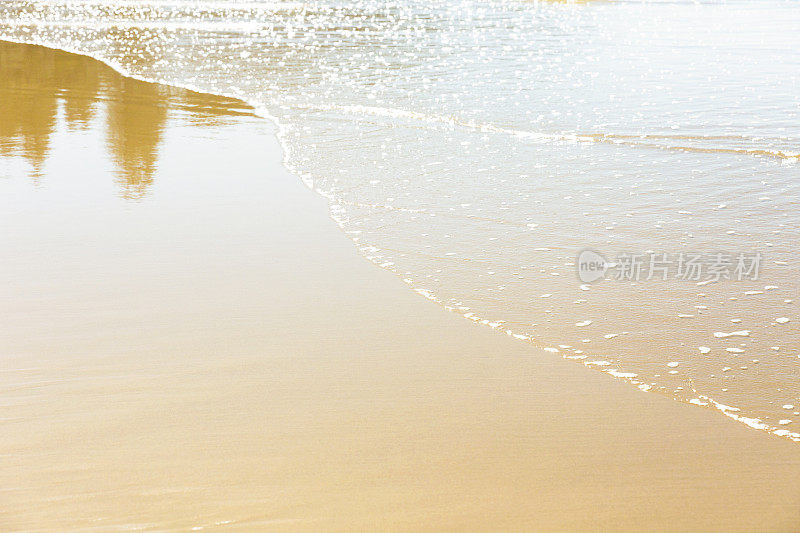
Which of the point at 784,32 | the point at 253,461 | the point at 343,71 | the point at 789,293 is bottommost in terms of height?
the point at 253,461

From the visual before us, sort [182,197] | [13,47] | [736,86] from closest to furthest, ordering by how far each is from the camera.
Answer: [182,197] < [736,86] < [13,47]

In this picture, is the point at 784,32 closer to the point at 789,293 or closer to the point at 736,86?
the point at 736,86

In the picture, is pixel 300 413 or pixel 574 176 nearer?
pixel 300 413

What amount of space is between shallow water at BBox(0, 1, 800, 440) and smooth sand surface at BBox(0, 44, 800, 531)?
1.32 feet

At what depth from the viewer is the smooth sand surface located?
117 inches

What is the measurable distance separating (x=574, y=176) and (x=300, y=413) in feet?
15.7

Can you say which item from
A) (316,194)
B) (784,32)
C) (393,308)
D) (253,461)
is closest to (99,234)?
(316,194)

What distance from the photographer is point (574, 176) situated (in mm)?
7648

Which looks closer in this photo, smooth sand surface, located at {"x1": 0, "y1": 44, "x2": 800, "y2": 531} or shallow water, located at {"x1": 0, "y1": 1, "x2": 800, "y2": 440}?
smooth sand surface, located at {"x1": 0, "y1": 44, "x2": 800, "y2": 531}

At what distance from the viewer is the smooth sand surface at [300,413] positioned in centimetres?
298

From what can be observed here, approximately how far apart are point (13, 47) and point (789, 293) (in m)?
19.9

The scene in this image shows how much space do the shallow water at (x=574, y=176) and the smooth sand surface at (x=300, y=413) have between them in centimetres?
40

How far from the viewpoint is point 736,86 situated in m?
12.5

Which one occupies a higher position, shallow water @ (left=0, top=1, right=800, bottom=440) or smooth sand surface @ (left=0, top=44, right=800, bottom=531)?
shallow water @ (left=0, top=1, right=800, bottom=440)
